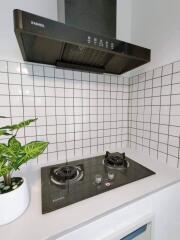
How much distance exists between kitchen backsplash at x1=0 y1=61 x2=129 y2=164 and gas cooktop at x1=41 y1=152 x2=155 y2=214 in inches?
7.2

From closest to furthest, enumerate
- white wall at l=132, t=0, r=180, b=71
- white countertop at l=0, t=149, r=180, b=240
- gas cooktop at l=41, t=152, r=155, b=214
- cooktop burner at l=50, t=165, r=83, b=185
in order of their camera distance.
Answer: white countertop at l=0, t=149, r=180, b=240 → gas cooktop at l=41, t=152, r=155, b=214 → cooktop burner at l=50, t=165, r=83, b=185 → white wall at l=132, t=0, r=180, b=71

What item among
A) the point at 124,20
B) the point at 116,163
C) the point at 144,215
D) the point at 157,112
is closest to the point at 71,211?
the point at 144,215

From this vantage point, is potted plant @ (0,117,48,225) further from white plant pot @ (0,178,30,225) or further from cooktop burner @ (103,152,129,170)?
cooktop burner @ (103,152,129,170)

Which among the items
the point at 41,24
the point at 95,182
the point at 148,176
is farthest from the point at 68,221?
the point at 41,24

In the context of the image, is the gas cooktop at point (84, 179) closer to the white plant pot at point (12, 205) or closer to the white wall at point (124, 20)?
the white plant pot at point (12, 205)

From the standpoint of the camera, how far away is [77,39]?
0.62 meters

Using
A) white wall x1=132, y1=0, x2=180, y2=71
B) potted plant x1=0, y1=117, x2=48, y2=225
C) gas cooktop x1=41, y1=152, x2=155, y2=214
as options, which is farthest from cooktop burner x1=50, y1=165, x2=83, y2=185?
white wall x1=132, y1=0, x2=180, y2=71

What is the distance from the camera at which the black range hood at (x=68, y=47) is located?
53 cm

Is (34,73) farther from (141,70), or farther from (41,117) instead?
(141,70)

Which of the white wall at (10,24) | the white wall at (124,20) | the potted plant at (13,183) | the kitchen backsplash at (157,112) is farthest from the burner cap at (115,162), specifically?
the white wall at (124,20)

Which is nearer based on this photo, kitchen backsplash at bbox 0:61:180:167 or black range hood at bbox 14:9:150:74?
black range hood at bbox 14:9:150:74

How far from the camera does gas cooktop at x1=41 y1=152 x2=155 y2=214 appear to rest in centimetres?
61

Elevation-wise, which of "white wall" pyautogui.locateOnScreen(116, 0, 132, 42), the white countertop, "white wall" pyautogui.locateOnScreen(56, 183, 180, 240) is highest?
"white wall" pyautogui.locateOnScreen(116, 0, 132, 42)

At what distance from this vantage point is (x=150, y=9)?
1016 mm
